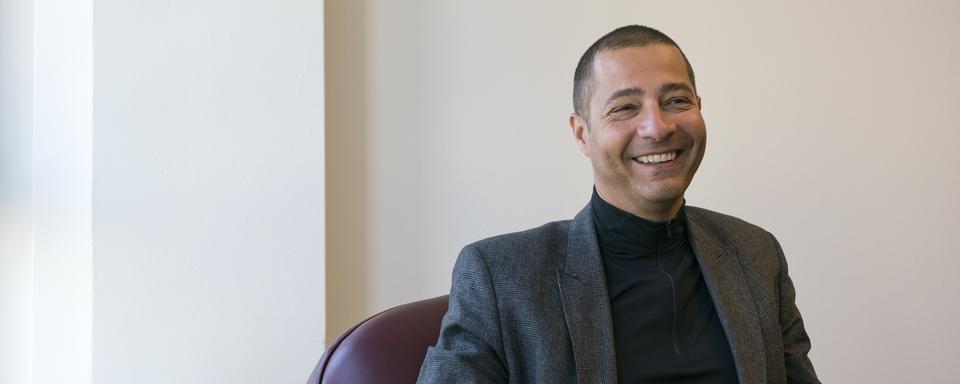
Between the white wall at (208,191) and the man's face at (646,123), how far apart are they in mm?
714

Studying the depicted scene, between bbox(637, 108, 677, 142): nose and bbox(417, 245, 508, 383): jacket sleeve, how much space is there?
37 cm

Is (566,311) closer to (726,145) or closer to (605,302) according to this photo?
(605,302)

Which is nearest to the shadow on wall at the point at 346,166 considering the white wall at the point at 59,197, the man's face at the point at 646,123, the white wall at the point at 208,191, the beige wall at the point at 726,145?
the beige wall at the point at 726,145

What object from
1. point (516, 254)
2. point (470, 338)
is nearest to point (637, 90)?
point (516, 254)

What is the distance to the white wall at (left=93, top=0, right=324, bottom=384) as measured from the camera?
170 cm

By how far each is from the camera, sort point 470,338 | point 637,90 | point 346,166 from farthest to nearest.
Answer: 1. point 346,166
2. point 637,90
3. point 470,338

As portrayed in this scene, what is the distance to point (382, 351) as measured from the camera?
1425 mm

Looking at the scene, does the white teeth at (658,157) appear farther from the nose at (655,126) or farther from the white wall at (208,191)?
the white wall at (208,191)

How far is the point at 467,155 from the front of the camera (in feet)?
7.26

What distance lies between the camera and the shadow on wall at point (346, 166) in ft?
6.79

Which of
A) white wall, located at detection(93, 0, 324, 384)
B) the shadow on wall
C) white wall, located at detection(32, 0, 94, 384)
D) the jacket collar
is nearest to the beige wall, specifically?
the shadow on wall

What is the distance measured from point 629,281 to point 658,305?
7cm

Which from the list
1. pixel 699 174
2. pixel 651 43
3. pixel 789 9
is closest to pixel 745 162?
pixel 699 174

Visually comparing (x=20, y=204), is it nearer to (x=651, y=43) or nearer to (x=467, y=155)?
(x=467, y=155)
